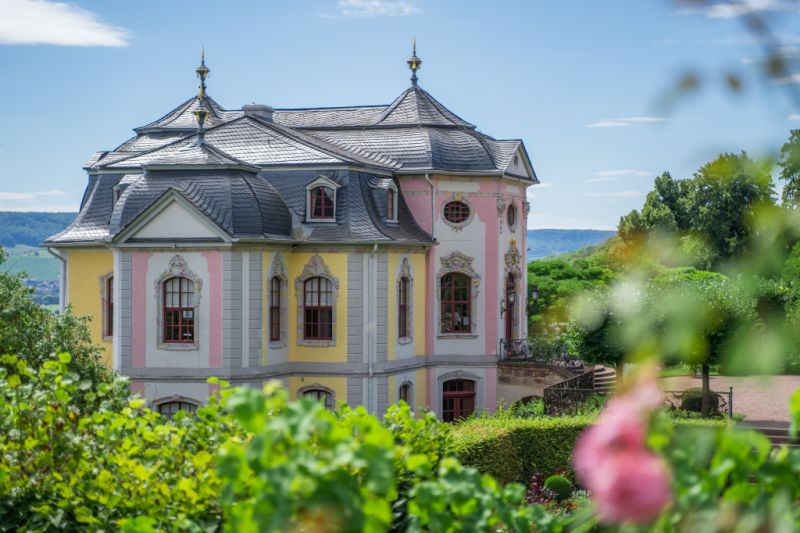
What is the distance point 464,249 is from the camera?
103 feet

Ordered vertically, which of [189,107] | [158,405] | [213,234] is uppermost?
[189,107]

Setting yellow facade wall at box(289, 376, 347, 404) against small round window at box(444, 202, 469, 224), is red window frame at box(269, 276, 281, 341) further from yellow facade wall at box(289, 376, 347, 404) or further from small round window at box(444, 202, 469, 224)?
small round window at box(444, 202, 469, 224)

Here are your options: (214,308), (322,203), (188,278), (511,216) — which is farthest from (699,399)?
(188,278)

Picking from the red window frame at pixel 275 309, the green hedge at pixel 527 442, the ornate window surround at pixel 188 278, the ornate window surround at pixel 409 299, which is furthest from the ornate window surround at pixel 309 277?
the green hedge at pixel 527 442

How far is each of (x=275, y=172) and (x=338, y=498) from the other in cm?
2530

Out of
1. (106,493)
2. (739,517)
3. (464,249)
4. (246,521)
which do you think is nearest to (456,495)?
(246,521)

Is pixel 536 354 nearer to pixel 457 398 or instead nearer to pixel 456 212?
pixel 457 398

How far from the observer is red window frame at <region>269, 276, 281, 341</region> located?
2744 cm

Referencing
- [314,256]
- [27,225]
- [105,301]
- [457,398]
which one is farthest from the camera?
[27,225]

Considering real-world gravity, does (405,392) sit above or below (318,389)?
below

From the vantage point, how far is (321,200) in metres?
28.4

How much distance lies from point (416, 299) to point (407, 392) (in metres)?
2.60

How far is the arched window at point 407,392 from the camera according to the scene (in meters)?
29.5

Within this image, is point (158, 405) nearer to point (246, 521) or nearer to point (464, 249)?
point (464, 249)
